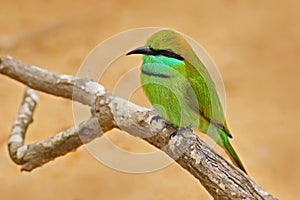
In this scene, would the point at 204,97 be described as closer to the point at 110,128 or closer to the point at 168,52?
the point at 168,52

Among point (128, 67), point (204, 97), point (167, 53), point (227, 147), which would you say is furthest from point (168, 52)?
point (128, 67)

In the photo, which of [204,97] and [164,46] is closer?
[164,46]

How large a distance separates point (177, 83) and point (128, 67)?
6.21ft

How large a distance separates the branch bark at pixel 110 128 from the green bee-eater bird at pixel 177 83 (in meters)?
0.05

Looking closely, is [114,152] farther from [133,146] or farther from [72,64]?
[72,64]

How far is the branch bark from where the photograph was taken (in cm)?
146

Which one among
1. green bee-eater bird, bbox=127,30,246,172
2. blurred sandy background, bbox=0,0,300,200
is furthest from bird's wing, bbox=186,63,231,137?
blurred sandy background, bbox=0,0,300,200

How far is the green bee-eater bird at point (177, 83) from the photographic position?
4.69ft

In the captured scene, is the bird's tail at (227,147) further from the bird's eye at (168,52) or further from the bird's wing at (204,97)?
the bird's eye at (168,52)

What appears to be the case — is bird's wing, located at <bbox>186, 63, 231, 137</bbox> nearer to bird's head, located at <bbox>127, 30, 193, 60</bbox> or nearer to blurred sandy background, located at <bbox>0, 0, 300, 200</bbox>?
bird's head, located at <bbox>127, 30, 193, 60</bbox>

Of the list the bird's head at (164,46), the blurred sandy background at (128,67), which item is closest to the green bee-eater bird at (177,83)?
the bird's head at (164,46)

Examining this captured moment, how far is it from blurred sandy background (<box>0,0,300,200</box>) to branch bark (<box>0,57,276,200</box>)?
0.51m

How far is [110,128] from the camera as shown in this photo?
1.79m

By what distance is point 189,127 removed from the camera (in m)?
1.55
